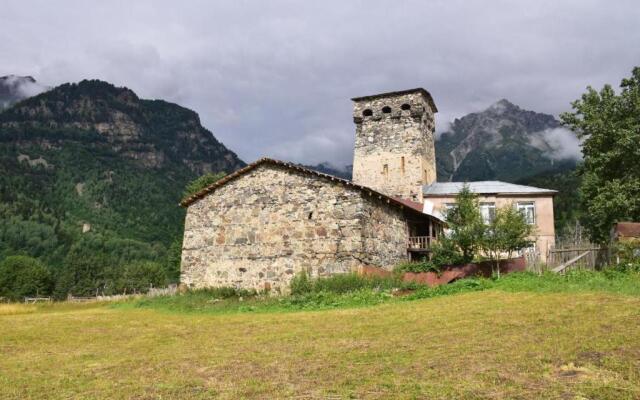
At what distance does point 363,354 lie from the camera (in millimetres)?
9547

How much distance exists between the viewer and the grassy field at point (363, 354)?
7234 mm

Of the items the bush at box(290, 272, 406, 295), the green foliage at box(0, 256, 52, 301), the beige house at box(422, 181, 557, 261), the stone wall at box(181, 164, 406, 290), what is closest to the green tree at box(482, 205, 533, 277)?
the bush at box(290, 272, 406, 295)

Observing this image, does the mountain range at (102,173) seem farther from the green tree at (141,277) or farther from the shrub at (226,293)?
the shrub at (226,293)

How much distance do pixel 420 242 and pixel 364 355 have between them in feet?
72.1

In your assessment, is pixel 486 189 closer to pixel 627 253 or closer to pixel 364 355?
pixel 627 253

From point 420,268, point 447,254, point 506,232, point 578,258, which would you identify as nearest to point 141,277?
point 420,268

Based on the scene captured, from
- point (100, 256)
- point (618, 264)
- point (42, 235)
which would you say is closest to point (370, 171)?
point (618, 264)

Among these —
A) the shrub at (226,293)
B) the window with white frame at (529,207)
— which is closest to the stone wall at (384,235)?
the shrub at (226,293)

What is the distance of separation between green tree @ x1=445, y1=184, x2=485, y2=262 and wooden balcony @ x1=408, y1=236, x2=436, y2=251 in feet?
13.1

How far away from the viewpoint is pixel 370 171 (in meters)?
44.2

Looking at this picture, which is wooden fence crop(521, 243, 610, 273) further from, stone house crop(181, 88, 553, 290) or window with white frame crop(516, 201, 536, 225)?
window with white frame crop(516, 201, 536, 225)

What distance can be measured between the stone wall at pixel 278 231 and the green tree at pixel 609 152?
12.1 meters

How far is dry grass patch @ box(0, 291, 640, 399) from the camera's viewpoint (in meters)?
7.23

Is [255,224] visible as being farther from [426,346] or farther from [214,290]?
[426,346]
